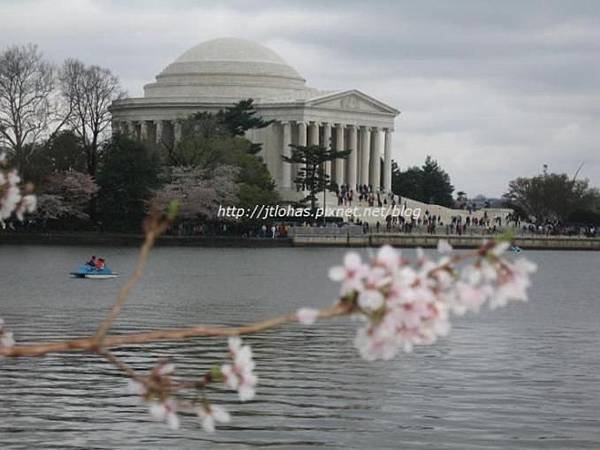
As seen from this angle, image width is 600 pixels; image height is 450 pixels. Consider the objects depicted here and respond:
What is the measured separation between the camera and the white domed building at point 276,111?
18538cm

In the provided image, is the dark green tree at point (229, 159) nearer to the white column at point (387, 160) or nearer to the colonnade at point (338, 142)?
the colonnade at point (338, 142)

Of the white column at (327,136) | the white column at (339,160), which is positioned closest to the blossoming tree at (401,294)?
the white column at (327,136)

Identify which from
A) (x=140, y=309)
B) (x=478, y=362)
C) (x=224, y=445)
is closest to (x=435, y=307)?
(x=224, y=445)

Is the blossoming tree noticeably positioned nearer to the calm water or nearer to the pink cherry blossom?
the pink cherry blossom

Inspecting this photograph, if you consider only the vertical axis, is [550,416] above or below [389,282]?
below

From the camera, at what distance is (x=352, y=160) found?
19175 centimetres

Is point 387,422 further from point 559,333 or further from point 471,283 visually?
point 559,333

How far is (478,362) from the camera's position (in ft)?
135

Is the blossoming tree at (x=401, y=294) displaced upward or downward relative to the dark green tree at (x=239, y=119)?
downward

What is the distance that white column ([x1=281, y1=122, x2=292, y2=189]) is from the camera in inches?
7293

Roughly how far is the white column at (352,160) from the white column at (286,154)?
27.4ft

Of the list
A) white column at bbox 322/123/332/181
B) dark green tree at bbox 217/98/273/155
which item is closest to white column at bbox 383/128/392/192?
white column at bbox 322/123/332/181

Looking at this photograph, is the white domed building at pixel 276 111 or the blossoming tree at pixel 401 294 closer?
the blossoming tree at pixel 401 294

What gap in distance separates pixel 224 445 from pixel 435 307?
18757 millimetres
